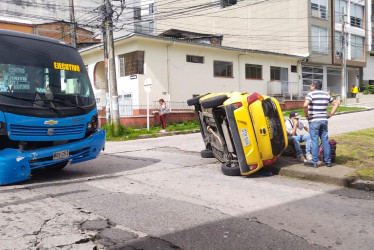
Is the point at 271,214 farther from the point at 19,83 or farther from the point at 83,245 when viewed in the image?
the point at 19,83

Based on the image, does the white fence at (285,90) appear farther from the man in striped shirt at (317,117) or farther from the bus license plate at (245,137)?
the bus license plate at (245,137)

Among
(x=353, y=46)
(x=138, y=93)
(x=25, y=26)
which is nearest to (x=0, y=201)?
(x=138, y=93)

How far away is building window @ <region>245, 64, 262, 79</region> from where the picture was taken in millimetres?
26516

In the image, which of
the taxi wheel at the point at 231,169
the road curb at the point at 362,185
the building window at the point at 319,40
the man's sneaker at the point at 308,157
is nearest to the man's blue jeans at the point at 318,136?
the man's sneaker at the point at 308,157

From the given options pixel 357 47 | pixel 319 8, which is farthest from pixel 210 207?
pixel 357 47

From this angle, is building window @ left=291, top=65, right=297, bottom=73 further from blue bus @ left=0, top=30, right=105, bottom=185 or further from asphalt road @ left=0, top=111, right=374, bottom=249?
blue bus @ left=0, top=30, right=105, bottom=185

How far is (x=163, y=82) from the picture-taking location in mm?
21844

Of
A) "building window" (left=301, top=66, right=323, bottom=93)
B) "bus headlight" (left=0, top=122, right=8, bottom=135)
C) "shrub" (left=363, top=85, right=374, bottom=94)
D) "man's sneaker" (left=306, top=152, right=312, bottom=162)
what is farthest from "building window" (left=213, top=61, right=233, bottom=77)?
"shrub" (left=363, top=85, right=374, bottom=94)

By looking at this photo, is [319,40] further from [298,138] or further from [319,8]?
[298,138]

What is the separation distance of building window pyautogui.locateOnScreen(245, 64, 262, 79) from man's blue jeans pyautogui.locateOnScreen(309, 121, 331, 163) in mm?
19920

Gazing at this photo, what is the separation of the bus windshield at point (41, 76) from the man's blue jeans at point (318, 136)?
434 centimetres

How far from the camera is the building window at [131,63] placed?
21.4 m

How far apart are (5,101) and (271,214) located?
14.6 ft

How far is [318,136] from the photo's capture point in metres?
6.86
